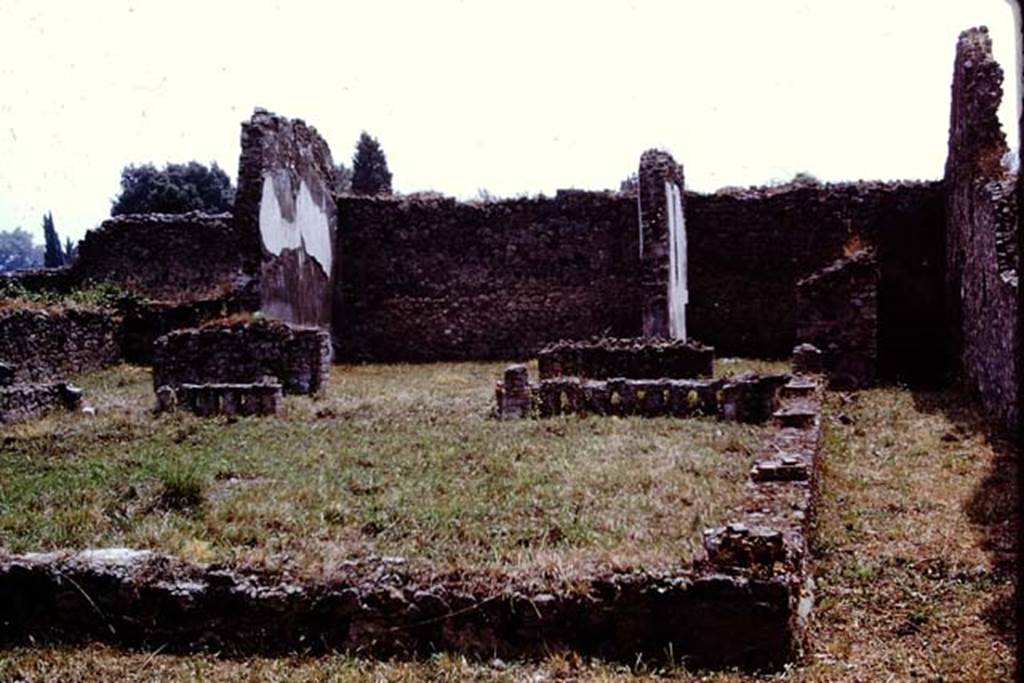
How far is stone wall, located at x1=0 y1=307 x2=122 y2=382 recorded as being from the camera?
1658 cm

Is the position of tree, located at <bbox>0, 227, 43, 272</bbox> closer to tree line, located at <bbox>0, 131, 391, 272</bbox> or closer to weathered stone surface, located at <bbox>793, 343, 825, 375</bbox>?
tree line, located at <bbox>0, 131, 391, 272</bbox>

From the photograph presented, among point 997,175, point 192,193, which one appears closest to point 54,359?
point 997,175

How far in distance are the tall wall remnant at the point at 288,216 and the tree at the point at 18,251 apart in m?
97.3

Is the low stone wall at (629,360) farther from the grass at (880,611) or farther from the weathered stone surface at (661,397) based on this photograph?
the grass at (880,611)

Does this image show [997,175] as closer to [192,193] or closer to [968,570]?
[968,570]

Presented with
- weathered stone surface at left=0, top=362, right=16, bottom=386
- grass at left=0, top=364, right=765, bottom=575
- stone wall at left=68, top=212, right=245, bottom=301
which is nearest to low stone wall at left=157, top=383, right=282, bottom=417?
grass at left=0, top=364, right=765, bottom=575

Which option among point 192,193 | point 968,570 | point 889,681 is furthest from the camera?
point 192,193

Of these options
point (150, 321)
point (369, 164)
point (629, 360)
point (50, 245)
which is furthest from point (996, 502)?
point (50, 245)

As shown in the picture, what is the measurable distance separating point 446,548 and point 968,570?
2865mm

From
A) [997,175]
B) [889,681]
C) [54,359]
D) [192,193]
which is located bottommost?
[889,681]

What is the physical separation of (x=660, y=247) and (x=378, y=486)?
11146 mm

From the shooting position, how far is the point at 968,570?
573cm

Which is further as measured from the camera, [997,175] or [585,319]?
[585,319]

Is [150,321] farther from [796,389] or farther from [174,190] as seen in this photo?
[174,190]
